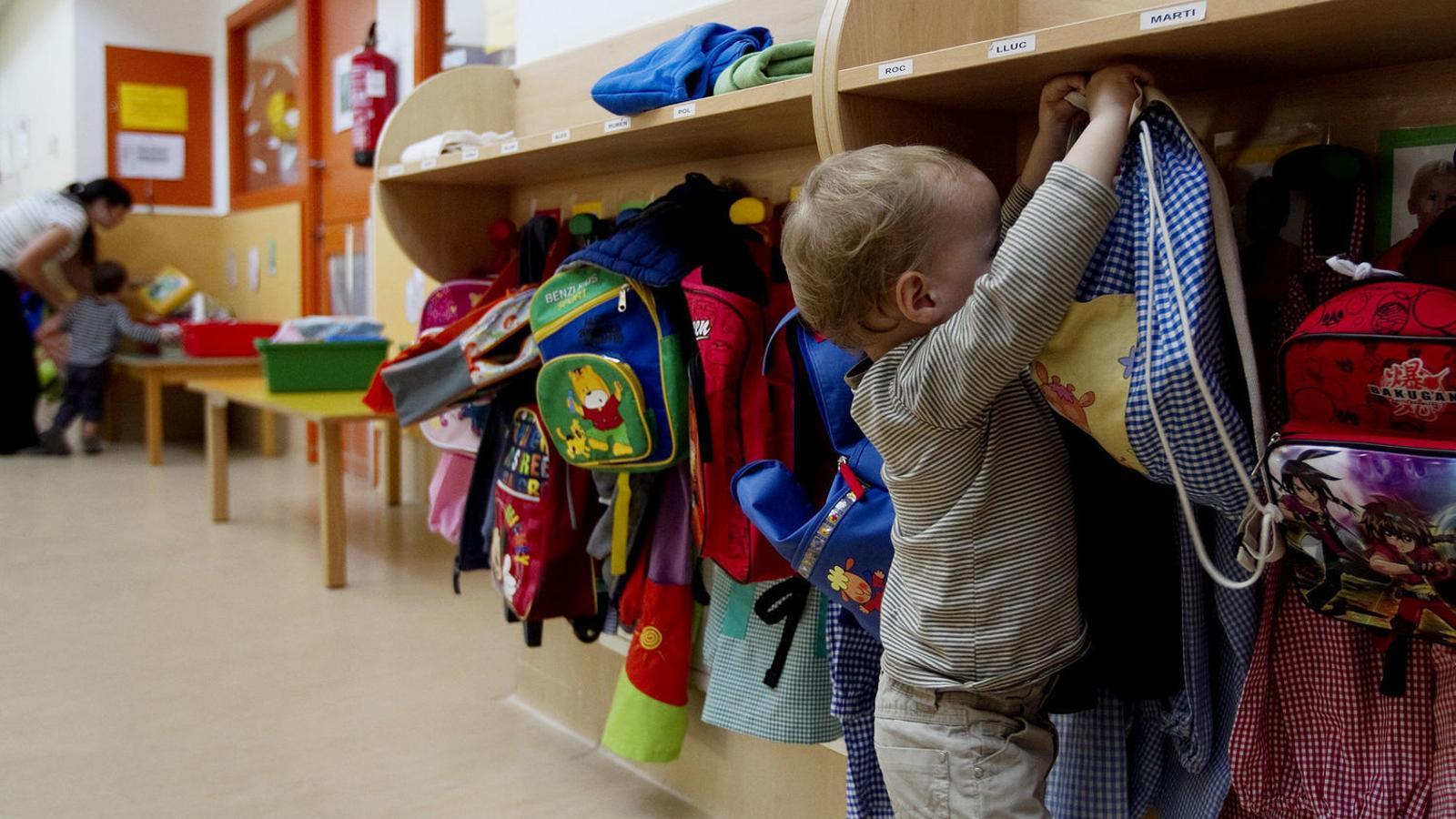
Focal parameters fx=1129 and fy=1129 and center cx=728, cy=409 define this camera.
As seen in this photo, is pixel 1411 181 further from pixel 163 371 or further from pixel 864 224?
pixel 163 371

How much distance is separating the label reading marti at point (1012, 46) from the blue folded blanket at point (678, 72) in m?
0.56

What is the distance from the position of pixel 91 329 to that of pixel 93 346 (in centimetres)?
9

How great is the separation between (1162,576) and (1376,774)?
0.27m

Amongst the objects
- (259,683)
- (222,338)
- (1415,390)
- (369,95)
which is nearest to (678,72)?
(1415,390)

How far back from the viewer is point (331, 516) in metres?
3.38

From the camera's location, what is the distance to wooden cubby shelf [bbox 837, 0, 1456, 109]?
963 millimetres

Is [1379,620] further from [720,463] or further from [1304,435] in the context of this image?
[720,463]

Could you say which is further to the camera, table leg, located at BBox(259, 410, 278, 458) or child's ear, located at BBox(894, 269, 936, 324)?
table leg, located at BBox(259, 410, 278, 458)

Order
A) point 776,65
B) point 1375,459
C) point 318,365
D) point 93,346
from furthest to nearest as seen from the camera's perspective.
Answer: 1. point 93,346
2. point 318,365
3. point 776,65
4. point 1375,459

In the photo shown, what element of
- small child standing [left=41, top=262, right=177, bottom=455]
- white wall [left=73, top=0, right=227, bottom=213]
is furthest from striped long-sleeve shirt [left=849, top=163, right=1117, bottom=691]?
white wall [left=73, top=0, right=227, bottom=213]

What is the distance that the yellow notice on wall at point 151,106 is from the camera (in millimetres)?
6641

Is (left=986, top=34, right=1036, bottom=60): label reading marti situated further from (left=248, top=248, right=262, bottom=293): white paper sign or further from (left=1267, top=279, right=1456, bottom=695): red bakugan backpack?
(left=248, top=248, right=262, bottom=293): white paper sign

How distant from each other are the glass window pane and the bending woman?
2.55 feet

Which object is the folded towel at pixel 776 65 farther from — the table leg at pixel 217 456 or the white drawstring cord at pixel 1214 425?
the table leg at pixel 217 456
